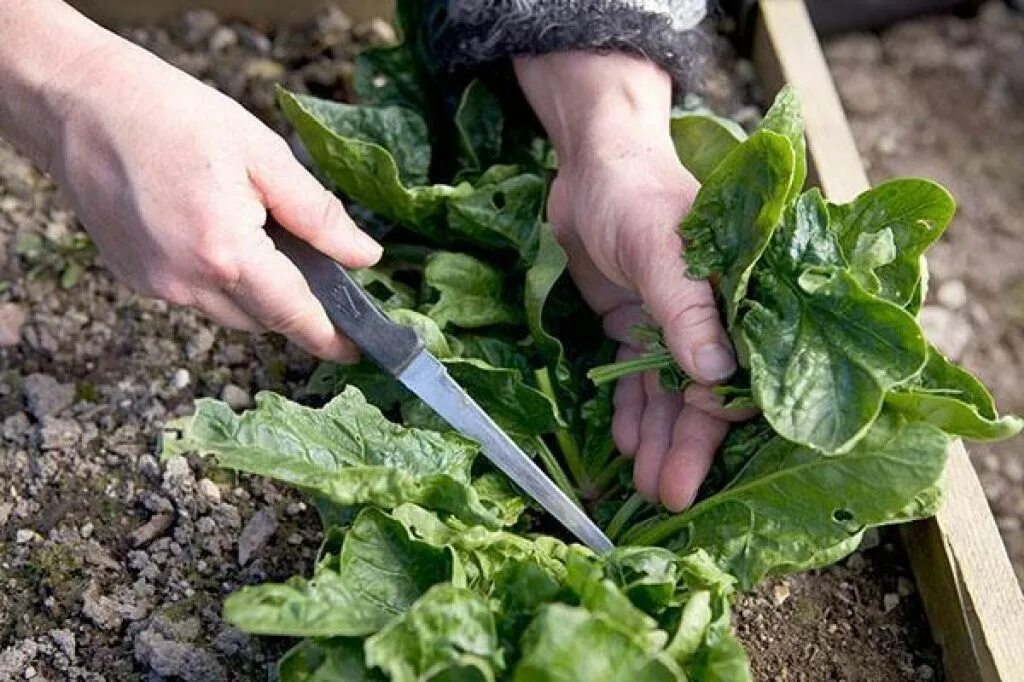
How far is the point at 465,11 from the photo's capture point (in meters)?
1.86

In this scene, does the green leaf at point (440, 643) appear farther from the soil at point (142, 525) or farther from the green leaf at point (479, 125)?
the green leaf at point (479, 125)

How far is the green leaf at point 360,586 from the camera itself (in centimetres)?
126

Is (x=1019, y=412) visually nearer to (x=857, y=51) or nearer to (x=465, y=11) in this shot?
(x=857, y=51)

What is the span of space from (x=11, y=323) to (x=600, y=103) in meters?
0.81

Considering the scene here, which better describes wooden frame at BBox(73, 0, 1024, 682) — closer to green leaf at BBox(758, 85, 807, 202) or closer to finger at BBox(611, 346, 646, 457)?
finger at BBox(611, 346, 646, 457)

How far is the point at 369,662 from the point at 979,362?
1437 mm

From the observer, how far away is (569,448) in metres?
1.76

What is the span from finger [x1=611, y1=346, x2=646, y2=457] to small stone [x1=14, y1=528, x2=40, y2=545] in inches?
26.4

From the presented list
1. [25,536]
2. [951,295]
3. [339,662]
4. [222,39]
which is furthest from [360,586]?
A: [951,295]

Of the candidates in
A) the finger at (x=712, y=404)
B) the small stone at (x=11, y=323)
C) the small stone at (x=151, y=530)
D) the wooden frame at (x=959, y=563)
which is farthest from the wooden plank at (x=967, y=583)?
the small stone at (x=11, y=323)

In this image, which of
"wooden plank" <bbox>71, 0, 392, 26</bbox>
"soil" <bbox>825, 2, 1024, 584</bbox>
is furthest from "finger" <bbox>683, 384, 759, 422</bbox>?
"wooden plank" <bbox>71, 0, 392, 26</bbox>

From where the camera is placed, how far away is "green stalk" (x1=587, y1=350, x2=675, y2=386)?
1585 mm

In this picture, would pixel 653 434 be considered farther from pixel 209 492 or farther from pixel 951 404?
pixel 209 492

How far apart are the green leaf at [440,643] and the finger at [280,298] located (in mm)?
381
